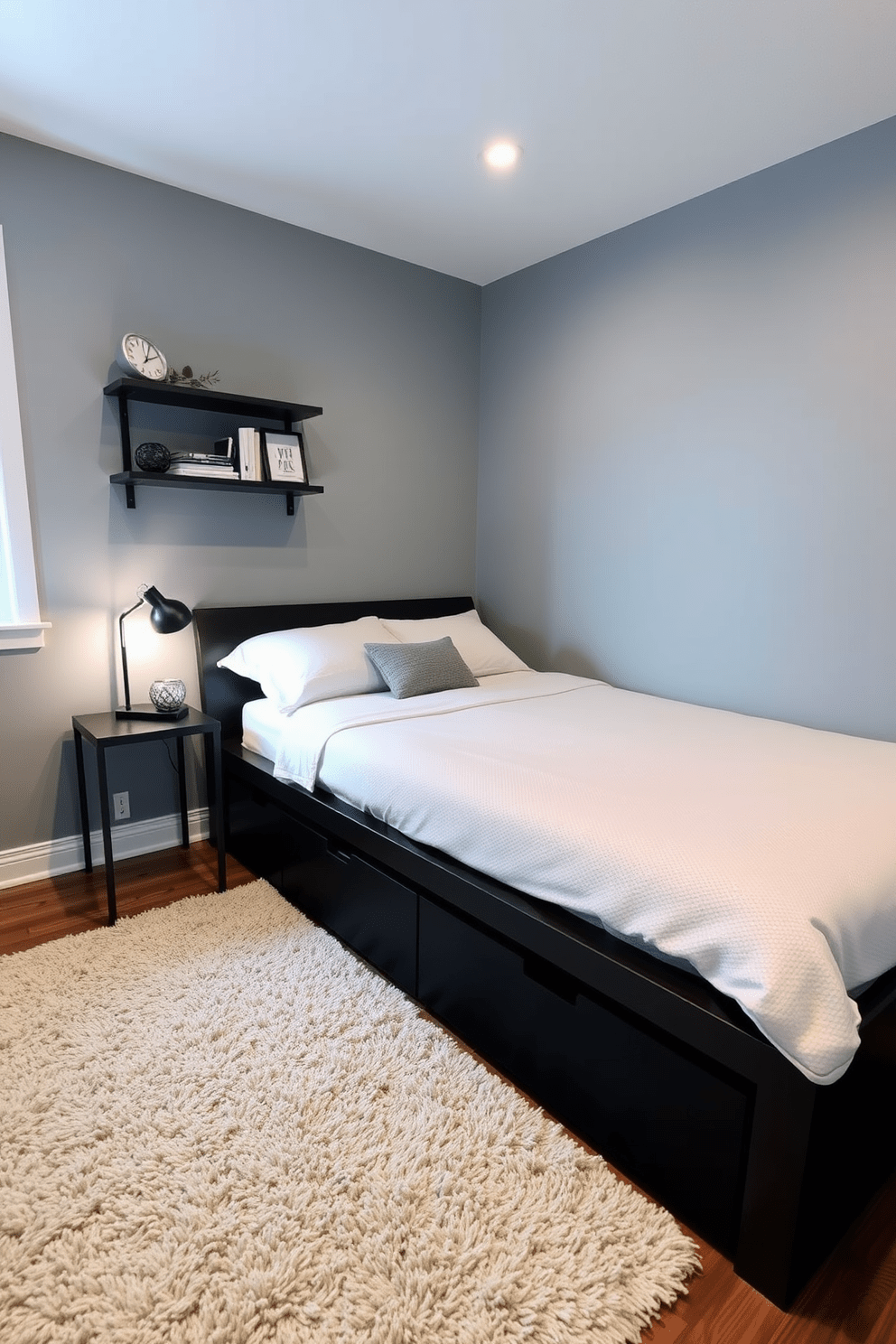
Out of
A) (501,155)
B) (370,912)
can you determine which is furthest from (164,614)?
(501,155)

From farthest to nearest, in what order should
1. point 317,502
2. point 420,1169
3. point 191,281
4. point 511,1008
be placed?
point 317,502, point 191,281, point 511,1008, point 420,1169

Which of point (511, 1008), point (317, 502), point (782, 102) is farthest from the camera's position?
point (317, 502)

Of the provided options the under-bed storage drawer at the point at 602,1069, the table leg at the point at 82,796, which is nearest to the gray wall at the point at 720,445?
the under-bed storage drawer at the point at 602,1069

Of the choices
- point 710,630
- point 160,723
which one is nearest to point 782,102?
point 710,630

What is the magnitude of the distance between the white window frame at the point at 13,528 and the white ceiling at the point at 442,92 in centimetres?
71

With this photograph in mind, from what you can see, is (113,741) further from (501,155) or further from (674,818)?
(501,155)

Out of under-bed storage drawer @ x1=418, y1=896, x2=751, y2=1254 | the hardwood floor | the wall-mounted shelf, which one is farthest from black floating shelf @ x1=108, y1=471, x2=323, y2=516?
the hardwood floor

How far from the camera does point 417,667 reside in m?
2.79

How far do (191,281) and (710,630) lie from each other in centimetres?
242

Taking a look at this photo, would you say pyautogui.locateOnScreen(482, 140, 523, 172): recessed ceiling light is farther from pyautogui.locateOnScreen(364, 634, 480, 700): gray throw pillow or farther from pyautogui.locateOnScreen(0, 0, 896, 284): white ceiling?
pyautogui.locateOnScreen(364, 634, 480, 700): gray throw pillow

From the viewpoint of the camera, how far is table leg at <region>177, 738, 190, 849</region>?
A: 2.92 meters

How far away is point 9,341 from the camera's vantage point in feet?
7.84

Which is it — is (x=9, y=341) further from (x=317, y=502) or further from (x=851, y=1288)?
(x=851, y=1288)

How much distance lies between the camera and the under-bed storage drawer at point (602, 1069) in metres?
1.30
